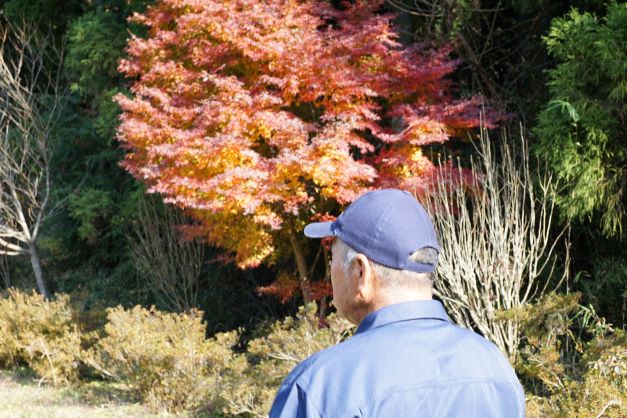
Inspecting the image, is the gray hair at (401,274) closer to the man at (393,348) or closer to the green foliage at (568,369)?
the man at (393,348)

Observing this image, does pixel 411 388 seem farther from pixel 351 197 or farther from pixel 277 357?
pixel 351 197

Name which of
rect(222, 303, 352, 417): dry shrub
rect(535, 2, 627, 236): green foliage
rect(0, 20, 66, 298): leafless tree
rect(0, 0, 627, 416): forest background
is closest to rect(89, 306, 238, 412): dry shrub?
rect(0, 0, 627, 416): forest background

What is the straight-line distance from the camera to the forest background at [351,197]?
6645 millimetres

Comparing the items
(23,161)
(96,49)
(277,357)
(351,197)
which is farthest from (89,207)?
(277,357)

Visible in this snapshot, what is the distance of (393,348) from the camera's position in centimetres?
145

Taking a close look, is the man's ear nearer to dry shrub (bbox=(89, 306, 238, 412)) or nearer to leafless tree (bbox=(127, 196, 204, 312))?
dry shrub (bbox=(89, 306, 238, 412))

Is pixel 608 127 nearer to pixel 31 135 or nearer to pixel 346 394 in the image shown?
pixel 346 394

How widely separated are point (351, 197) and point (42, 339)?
166 inches

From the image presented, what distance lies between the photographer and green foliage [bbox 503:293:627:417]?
4742 millimetres

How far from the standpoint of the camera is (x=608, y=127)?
7121 millimetres

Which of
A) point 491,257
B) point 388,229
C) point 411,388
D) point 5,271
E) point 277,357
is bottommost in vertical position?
point 5,271

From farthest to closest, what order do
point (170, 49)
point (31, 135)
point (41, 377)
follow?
point (31, 135)
point (41, 377)
point (170, 49)

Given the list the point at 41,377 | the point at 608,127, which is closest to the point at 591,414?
the point at 608,127

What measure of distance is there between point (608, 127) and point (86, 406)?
571 centimetres
